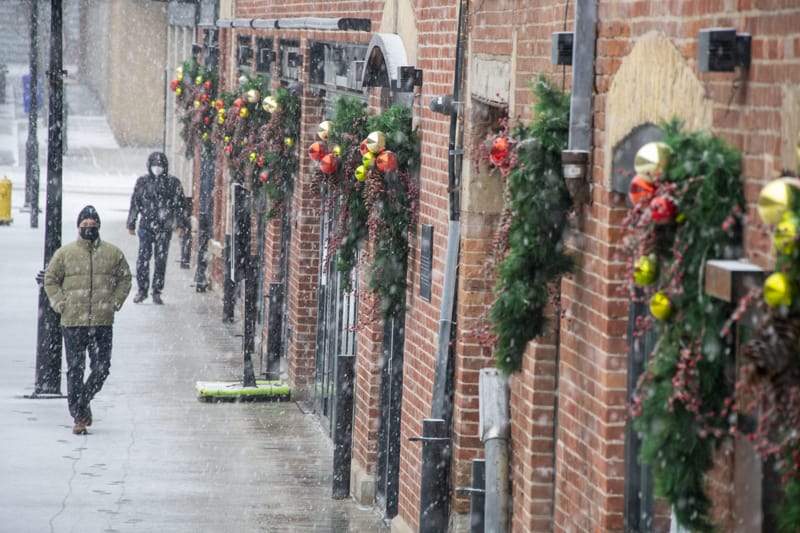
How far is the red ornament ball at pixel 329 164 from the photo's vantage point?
427 inches

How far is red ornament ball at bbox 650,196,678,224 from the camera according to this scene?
4.68 meters

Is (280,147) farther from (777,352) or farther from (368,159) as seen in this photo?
(777,352)

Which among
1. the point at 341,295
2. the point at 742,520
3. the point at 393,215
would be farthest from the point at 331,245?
the point at 742,520

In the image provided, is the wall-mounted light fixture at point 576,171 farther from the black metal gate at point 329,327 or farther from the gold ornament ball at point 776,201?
the black metal gate at point 329,327

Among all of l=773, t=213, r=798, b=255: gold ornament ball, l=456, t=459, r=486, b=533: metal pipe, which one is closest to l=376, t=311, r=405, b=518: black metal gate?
l=456, t=459, r=486, b=533: metal pipe

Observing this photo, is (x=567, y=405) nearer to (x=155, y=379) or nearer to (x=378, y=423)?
(x=378, y=423)

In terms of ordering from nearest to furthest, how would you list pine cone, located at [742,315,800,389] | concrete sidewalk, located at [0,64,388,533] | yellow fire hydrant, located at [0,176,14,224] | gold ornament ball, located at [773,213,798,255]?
1. gold ornament ball, located at [773,213,798,255]
2. pine cone, located at [742,315,800,389]
3. concrete sidewalk, located at [0,64,388,533]
4. yellow fire hydrant, located at [0,176,14,224]

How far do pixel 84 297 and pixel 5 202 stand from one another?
16.1 metres

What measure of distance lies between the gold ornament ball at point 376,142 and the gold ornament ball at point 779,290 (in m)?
6.08

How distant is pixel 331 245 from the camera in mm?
11008

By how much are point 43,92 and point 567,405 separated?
5805 centimetres

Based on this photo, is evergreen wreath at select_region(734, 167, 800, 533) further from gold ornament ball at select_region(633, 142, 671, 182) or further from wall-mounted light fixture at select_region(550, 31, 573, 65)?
wall-mounted light fixture at select_region(550, 31, 573, 65)

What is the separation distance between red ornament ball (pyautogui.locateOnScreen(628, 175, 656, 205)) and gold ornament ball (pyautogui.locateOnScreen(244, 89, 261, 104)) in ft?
38.7

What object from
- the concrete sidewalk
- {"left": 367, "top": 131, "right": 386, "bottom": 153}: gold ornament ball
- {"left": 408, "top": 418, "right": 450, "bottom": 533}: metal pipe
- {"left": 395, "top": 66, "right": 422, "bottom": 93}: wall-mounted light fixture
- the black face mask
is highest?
{"left": 395, "top": 66, "right": 422, "bottom": 93}: wall-mounted light fixture
